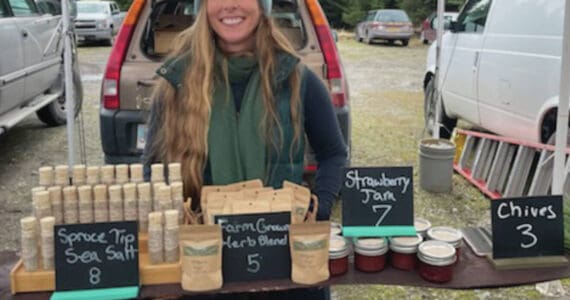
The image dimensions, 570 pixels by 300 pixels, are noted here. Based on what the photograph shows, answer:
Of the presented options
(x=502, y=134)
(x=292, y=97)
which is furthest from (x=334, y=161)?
(x=502, y=134)

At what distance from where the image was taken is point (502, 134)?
482cm

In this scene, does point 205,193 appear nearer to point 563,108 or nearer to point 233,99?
point 233,99

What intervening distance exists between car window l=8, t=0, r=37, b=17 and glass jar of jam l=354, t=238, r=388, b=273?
487 cm

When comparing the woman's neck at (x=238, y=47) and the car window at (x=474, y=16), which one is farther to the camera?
the car window at (x=474, y=16)

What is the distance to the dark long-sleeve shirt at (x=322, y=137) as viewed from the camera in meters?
Answer: 1.80

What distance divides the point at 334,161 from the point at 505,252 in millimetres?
596

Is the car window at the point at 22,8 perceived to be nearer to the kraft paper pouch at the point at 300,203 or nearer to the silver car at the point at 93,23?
the kraft paper pouch at the point at 300,203

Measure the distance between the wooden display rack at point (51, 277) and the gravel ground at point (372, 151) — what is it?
180 cm

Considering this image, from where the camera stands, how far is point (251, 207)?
1.42 metres

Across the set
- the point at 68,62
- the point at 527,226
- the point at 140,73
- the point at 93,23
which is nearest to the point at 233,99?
the point at 527,226

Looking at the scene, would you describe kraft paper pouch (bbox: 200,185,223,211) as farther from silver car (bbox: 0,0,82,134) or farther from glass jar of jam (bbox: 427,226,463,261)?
silver car (bbox: 0,0,82,134)

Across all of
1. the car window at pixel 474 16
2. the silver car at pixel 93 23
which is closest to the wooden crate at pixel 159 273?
the car window at pixel 474 16

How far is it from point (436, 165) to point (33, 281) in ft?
11.6

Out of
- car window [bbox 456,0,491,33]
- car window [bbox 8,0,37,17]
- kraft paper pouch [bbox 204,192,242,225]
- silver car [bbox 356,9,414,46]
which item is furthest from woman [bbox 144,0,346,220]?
silver car [bbox 356,9,414,46]
